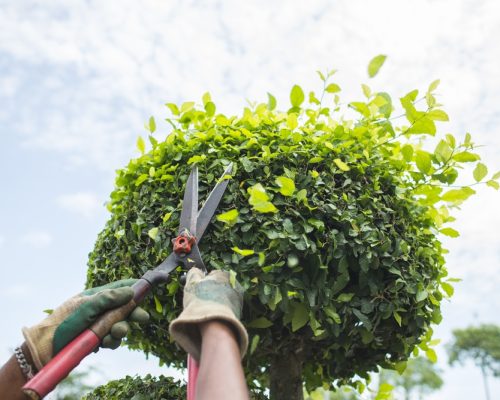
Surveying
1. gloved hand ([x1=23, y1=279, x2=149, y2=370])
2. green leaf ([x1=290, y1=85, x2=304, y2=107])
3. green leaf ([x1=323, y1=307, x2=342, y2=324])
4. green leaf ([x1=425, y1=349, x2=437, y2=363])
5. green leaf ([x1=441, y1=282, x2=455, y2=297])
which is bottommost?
gloved hand ([x1=23, y1=279, x2=149, y2=370])

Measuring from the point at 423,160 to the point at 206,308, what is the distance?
173 cm

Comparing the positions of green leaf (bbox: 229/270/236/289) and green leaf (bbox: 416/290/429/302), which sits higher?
green leaf (bbox: 416/290/429/302)

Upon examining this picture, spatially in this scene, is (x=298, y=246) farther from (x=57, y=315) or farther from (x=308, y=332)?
(x=57, y=315)

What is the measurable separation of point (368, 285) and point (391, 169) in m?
0.76

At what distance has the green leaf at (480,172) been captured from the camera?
3.13 meters

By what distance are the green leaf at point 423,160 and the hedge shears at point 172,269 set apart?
1174mm

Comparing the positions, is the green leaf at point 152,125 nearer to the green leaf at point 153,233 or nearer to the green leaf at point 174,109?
the green leaf at point 174,109

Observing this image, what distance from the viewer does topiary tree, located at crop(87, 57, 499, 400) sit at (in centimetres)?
264

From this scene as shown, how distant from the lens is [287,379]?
10.6 ft

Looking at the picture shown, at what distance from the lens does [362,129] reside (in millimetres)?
3045

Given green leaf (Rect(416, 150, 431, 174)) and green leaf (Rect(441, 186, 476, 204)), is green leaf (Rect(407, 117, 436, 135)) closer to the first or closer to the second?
green leaf (Rect(416, 150, 431, 174))

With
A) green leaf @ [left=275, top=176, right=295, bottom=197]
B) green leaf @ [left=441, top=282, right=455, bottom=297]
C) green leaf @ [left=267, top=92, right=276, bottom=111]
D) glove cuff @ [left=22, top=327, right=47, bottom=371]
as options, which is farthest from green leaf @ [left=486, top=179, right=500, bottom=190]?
glove cuff @ [left=22, top=327, right=47, bottom=371]

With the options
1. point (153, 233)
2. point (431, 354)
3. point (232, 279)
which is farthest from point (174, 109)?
point (431, 354)

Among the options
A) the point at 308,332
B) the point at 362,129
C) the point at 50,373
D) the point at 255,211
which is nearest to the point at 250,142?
the point at 255,211
